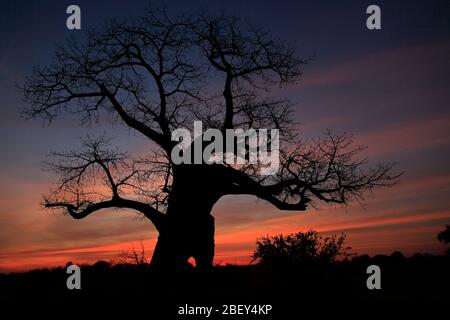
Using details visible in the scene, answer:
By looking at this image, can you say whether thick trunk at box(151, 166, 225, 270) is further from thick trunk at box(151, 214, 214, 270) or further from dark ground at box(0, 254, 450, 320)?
dark ground at box(0, 254, 450, 320)

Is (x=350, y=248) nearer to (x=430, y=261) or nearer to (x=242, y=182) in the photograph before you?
(x=242, y=182)

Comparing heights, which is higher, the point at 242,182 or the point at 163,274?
the point at 242,182

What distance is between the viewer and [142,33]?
41.5 feet

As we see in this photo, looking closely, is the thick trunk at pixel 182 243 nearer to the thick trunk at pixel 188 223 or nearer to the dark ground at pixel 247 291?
the thick trunk at pixel 188 223

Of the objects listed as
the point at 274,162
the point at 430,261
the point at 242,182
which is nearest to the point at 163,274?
the point at 242,182

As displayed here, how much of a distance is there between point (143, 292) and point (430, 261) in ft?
37.3

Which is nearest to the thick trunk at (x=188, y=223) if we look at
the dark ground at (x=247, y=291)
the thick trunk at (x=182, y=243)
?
the thick trunk at (x=182, y=243)

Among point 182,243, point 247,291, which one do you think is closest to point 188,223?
point 182,243

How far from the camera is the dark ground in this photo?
30.8 feet

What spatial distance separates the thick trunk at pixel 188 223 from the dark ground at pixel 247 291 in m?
0.36

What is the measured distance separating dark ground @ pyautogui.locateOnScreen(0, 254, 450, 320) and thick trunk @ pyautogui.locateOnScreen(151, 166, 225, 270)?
14.1 inches

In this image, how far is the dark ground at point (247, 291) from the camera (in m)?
9.40

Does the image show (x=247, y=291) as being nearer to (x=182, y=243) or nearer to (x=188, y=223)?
(x=182, y=243)

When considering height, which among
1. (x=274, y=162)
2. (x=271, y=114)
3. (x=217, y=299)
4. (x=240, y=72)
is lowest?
(x=217, y=299)
